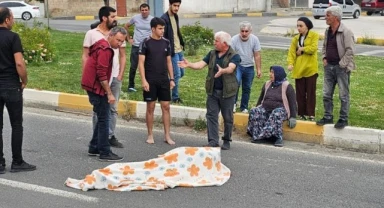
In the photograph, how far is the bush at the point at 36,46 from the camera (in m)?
14.7

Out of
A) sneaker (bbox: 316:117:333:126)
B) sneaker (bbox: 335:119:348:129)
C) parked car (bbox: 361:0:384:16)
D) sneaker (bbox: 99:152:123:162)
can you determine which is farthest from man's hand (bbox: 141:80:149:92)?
parked car (bbox: 361:0:384:16)

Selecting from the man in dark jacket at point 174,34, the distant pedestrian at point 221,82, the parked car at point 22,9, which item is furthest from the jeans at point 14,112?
the parked car at point 22,9

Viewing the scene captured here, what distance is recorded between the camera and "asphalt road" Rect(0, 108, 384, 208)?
20.2ft

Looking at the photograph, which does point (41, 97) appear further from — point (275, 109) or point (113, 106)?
point (275, 109)

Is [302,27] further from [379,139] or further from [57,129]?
[57,129]

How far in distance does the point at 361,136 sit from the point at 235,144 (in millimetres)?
1679

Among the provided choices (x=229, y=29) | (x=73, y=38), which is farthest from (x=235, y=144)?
(x=229, y=29)

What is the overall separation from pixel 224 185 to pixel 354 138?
263 cm

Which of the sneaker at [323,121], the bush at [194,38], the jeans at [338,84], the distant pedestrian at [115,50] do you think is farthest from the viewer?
the bush at [194,38]

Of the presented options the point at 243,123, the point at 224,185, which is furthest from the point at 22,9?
the point at 224,185

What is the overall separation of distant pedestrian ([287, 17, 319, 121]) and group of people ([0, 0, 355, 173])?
0.01 m

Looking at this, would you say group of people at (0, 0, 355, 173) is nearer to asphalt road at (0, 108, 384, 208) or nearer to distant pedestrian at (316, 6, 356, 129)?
distant pedestrian at (316, 6, 356, 129)

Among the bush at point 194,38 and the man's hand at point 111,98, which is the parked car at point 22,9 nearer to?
the bush at point 194,38

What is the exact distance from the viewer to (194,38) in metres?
17.7
